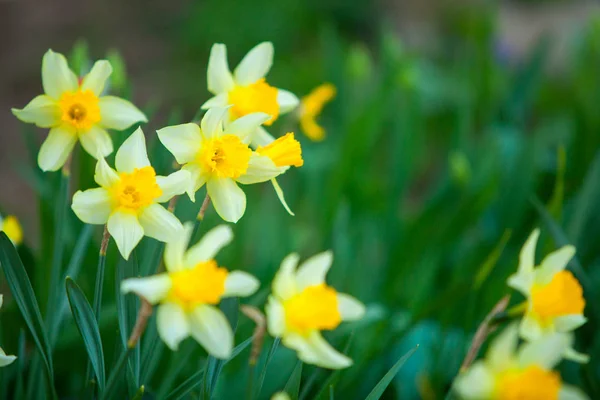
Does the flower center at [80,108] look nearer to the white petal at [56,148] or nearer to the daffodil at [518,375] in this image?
the white petal at [56,148]

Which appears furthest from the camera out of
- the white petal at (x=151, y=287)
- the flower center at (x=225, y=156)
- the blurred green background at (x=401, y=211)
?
the blurred green background at (x=401, y=211)

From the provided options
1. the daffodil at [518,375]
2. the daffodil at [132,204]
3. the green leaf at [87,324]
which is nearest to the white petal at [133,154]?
the daffodil at [132,204]

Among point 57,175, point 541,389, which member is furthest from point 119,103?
point 541,389

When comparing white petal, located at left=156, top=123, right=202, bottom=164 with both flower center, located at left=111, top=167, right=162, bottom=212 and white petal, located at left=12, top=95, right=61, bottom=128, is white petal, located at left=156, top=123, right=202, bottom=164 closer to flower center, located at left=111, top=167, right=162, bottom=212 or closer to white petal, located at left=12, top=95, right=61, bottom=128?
flower center, located at left=111, top=167, right=162, bottom=212

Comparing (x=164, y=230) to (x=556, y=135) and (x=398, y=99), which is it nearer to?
(x=398, y=99)

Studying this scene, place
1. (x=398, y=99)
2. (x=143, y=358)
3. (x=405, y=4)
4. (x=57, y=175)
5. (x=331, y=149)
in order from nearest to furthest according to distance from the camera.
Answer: (x=143, y=358), (x=57, y=175), (x=398, y=99), (x=331, y=149), (x=405, y=4)

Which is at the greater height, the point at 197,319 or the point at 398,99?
the point at 197,319
